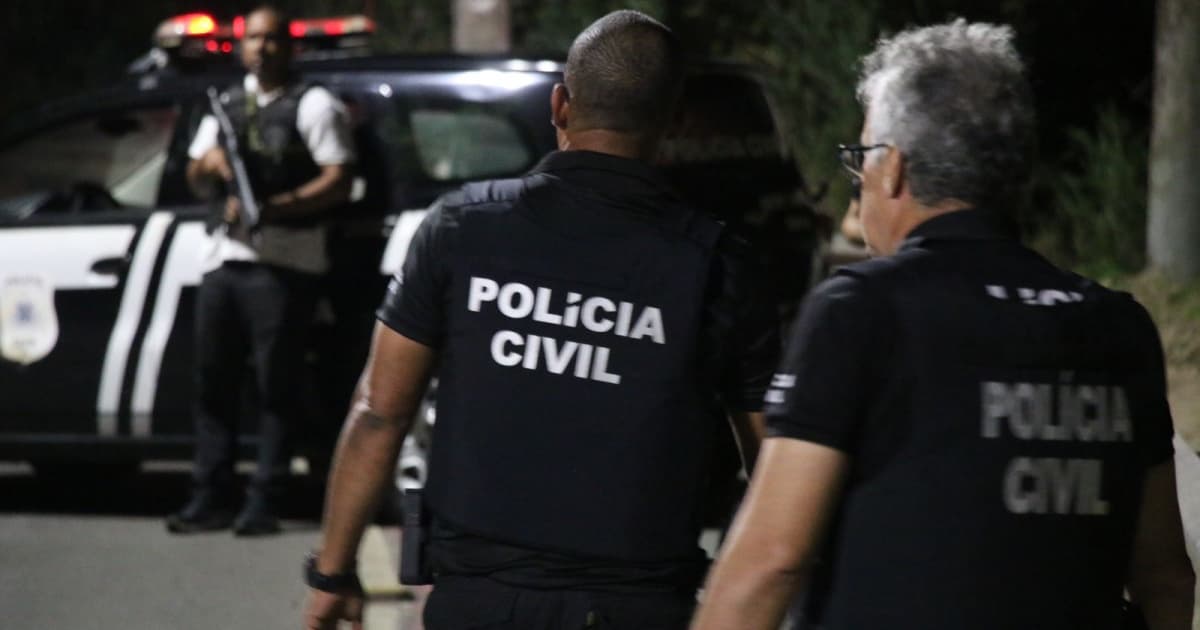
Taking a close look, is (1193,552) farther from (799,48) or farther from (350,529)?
(799,48)

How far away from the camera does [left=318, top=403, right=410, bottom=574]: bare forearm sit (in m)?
3.28

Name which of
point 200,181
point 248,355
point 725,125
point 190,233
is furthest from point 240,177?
point 725,125

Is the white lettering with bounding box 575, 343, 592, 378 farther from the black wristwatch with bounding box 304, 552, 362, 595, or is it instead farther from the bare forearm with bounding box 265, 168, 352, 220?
the bare forearm with bounding box 265, 168, 352, 220

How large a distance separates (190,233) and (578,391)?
16.0 feet

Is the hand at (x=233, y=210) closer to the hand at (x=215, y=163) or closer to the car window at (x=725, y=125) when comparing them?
the hand at (x=215, y=163)

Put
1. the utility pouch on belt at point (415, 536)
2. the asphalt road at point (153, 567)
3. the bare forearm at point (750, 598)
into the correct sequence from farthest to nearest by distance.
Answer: the asphalt road at point (153, 567) < the utility pouch on belt at point (415, 536) < the bare forearm at point (750, 598)

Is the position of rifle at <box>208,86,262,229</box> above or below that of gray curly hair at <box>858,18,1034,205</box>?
below

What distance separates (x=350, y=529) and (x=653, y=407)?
55cm

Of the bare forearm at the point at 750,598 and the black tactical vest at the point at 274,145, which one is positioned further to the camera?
the black tactical vest at the point at 274,145

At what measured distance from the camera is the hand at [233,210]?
750 centimetres

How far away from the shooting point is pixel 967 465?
242 centimetres

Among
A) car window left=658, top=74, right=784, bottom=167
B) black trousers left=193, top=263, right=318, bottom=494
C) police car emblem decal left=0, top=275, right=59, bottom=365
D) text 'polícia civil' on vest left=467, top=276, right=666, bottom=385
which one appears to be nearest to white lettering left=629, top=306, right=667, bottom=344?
text 'polícia civil' on vest left=467, top=276, right=666, bottom=385

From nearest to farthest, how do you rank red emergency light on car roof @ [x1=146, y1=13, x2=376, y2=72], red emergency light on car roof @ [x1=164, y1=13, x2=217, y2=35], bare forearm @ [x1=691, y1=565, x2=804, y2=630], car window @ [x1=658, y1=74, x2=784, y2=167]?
bare forearm @ [x1=691, y1=565, x2=804, y2=630], car window @ [x1=658, y1=74, x2=784, y2=167], red emergency light on car roof @ [x1=146, y1=13, x2=376, y2=72], red emergency light on car roof @ [x1=164, y1=13, x2=217, y2=35]

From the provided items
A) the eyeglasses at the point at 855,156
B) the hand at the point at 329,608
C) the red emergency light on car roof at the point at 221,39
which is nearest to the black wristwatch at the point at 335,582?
the hand at the point at 329,608
